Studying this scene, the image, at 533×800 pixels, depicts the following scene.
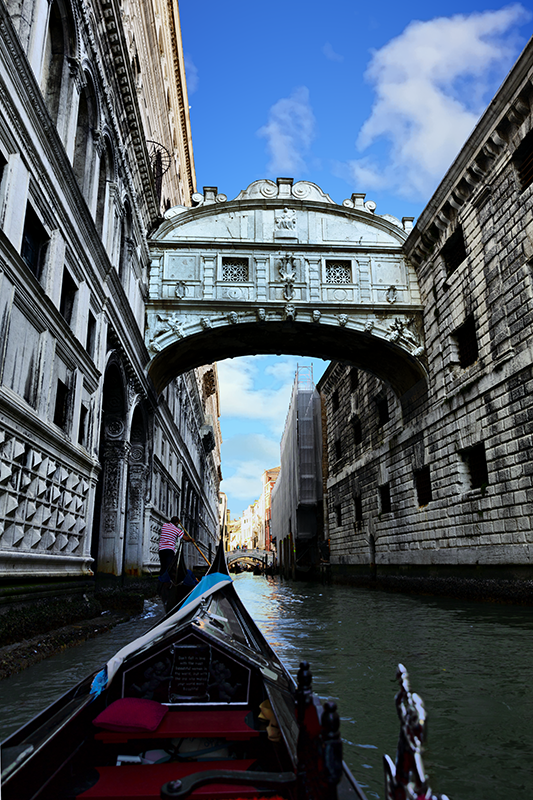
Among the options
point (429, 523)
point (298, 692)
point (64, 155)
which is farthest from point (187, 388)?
point (298, 692)

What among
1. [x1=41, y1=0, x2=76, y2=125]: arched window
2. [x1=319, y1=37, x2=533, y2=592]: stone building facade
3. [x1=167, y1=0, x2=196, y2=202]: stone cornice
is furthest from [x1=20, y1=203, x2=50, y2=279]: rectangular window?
[x1=167, y1=0, x2=196, y2=202]: stone cornice

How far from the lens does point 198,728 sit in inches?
70.4

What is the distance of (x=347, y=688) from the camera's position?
3225 millimetres

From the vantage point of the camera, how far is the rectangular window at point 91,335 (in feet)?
25.0

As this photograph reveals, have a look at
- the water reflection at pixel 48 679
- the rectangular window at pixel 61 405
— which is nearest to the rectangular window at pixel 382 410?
the rectangular window at pixel 61 405

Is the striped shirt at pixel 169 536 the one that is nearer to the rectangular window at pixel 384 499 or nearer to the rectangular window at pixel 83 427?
the rectangular window at pixel 83 427

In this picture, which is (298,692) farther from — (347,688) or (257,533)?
(257,533)

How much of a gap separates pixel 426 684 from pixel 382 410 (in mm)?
12370

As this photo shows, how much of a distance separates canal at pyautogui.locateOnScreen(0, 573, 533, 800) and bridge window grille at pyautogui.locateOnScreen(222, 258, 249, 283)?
26.2 ft

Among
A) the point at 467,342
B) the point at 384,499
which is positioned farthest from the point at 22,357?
the point at 384,499

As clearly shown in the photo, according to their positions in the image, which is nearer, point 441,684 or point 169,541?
point 441,684

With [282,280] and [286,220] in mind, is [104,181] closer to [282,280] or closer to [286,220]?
[282,280]

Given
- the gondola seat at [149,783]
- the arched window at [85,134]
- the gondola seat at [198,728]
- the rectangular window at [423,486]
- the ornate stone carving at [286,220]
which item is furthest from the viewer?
→ the ornate stone carving at [286,220]

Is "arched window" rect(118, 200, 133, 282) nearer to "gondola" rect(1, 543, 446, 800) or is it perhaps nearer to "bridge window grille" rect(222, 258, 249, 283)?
"bridge window grille" rect(222, 258, 249, 283)
